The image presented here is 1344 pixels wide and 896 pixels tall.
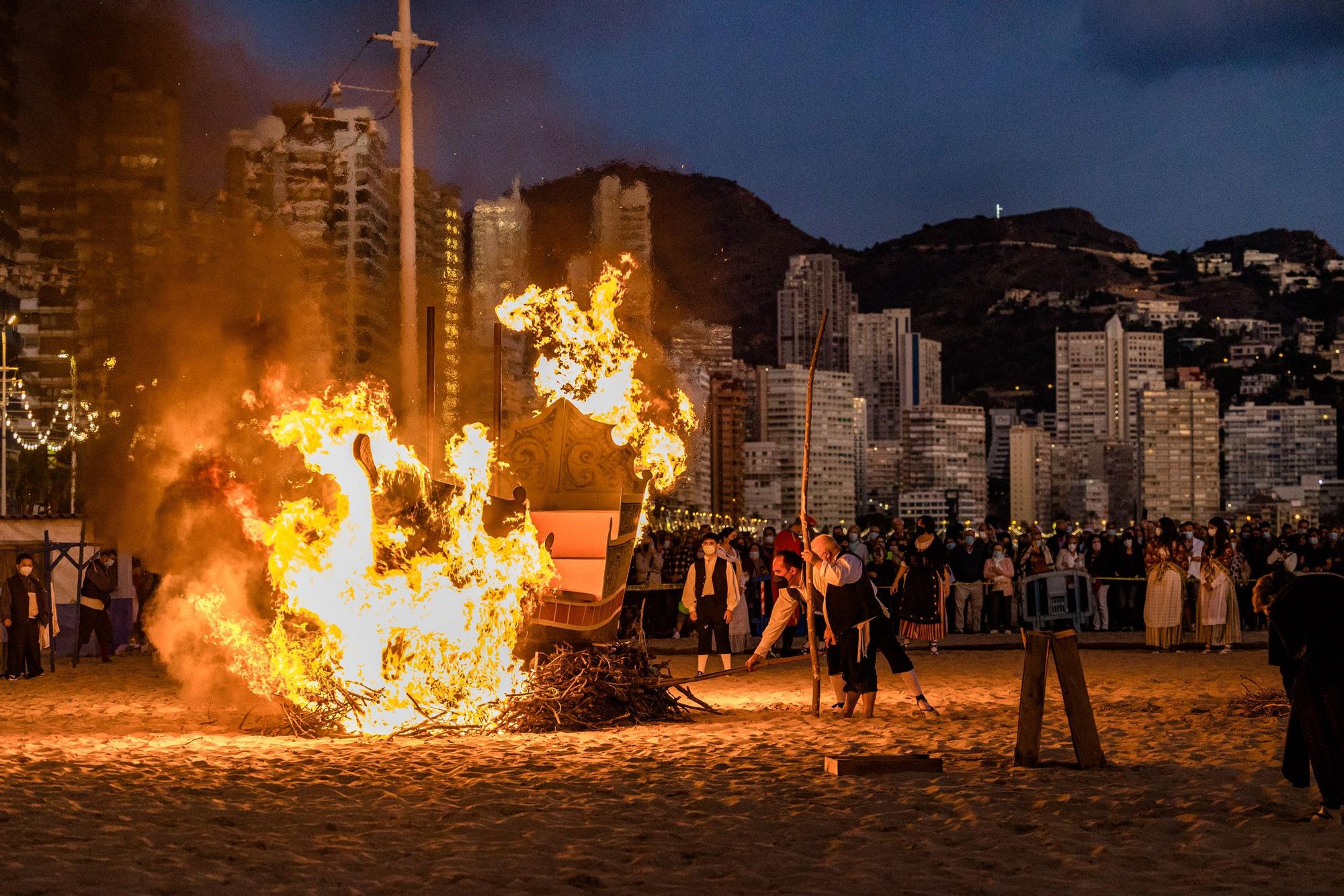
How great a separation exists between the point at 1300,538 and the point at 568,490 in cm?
1611

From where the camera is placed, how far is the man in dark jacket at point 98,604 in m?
20.1

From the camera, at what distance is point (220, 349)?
1747cm

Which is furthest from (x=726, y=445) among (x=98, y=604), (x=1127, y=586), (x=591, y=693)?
(x=591, y=693)

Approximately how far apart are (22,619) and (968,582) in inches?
582

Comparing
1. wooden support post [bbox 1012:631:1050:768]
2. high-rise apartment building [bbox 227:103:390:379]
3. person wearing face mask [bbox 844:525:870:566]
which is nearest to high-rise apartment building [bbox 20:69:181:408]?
high-rise apartment building [bbox 227:103:390:379]

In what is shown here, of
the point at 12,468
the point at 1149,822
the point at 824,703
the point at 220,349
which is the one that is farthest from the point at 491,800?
the point at 12,468

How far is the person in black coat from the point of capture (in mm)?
8289

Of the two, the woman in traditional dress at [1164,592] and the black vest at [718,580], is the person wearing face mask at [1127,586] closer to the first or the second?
the woman in traditional dress at [1164,592]

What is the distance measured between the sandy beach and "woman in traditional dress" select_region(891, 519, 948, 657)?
5.35 metres

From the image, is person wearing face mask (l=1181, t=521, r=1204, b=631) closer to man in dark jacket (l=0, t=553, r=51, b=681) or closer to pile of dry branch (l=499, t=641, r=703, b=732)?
pile of dry branch (l=499, t=641, r=703, b=732)

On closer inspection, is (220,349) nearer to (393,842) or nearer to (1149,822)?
(393,842)

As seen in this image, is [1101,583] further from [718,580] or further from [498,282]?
[498,282]

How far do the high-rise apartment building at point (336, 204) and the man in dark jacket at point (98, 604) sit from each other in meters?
4.72

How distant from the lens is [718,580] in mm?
17156
